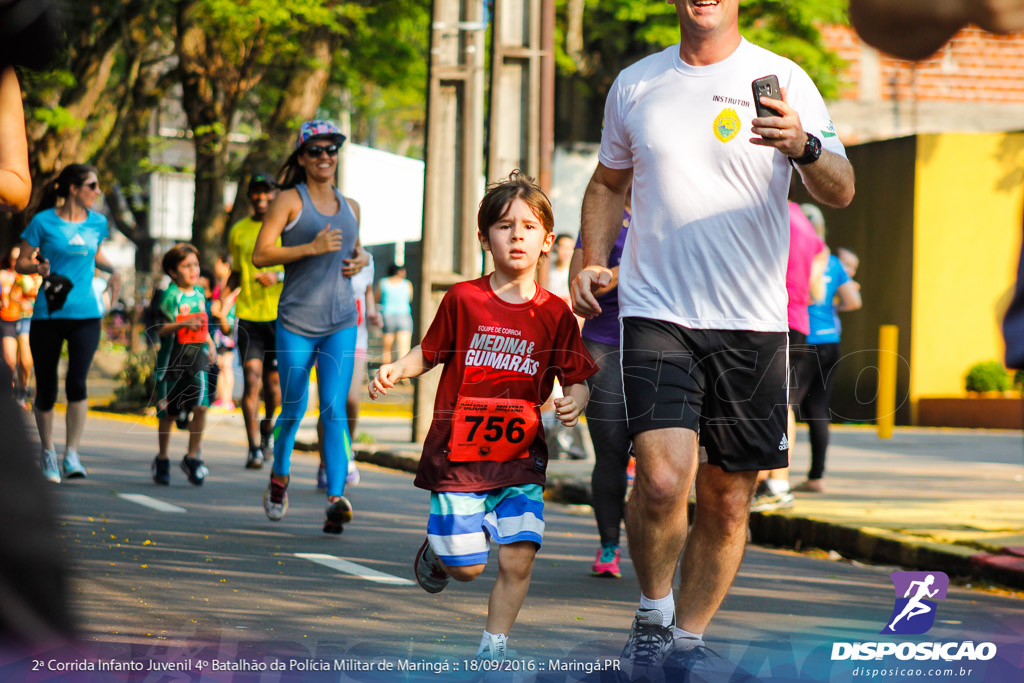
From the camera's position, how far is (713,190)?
441 cm

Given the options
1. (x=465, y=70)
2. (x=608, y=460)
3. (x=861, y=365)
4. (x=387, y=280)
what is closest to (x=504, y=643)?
(x=608, y=460)

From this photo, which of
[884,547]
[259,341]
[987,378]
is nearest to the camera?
[884,547]

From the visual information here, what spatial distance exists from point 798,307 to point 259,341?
4.25 m

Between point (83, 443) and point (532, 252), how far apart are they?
30.4 ft

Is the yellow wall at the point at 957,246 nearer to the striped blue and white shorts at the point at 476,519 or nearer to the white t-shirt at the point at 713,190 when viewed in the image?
the white t-shirt at the point at 713,190

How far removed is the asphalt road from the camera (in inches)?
183

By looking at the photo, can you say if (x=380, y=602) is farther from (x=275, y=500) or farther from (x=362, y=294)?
(x=362, y=294)

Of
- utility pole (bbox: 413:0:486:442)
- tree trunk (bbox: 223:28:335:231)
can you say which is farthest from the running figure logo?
tree trunk (bbox: 223:28:335:231)

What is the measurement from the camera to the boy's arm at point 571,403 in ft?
14.1

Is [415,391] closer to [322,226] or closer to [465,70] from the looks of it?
[465,70]

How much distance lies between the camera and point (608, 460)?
6.53m

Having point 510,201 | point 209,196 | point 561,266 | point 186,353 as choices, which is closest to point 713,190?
point 510,201

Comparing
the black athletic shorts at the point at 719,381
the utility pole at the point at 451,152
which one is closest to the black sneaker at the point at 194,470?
the utility pole at the point at 451,152

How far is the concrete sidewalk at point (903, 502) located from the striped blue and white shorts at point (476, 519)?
3.53 metres
